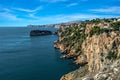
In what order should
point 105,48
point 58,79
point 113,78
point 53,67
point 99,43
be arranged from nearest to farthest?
1. point 113,78
2. point 105,48
3. point 99,43
4. point 58,79
5. point 53,67

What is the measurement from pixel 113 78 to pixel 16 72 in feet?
187

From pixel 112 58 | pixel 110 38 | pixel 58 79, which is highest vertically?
pixel 110 38

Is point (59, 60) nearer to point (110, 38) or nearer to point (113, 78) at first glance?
point (110, 38)

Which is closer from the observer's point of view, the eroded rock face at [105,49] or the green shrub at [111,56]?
the green shrub at [111,56]

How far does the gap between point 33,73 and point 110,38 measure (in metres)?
32.4

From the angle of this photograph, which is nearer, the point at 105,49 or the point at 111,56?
the point at 111,56

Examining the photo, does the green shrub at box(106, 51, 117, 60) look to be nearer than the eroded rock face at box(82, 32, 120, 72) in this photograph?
Yes

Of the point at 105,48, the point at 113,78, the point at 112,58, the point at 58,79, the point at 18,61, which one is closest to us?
the point at 113,78

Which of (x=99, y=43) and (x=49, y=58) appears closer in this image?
(x=99, y=43)

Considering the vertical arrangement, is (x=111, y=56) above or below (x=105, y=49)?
below

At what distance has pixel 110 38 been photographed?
66.8 m

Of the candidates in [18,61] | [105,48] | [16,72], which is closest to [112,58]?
[105,48]

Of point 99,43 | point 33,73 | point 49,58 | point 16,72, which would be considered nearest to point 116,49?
point 99,43

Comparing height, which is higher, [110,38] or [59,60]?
[110,38]
